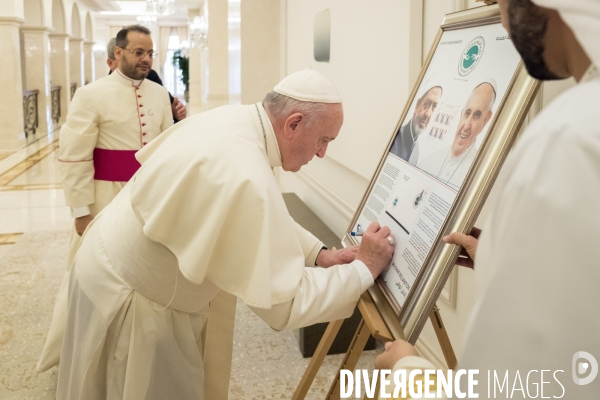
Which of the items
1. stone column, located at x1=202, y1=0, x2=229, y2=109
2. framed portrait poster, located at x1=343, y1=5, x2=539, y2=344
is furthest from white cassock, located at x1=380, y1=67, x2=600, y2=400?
stone column, located at x1=202, y1=0, x2=229, y2=109

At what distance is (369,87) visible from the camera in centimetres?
380

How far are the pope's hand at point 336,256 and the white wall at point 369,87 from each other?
728 mm

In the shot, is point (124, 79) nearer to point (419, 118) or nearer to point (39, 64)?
point (419, 118)

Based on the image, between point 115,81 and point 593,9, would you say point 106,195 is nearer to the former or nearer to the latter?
point 115,81

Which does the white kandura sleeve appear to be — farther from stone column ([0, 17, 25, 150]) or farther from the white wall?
stone column ([0, 17, 25, 150])

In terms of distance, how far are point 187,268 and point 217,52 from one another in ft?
31.9

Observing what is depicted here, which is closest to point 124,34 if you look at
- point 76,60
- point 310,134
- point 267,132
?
point 267,132

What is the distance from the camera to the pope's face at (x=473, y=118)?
1569mm

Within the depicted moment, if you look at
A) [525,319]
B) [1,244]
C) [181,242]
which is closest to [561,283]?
[525,319]

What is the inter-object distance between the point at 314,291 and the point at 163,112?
2417 millimetres

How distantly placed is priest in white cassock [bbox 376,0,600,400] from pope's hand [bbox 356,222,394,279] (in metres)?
0.89

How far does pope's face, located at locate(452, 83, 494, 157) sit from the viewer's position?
5.15ft

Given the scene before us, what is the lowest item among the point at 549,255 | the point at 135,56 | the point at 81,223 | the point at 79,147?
the point at 81,223

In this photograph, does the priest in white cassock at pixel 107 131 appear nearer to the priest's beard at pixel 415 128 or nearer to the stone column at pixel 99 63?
the priest's beard at pixel 415 128
